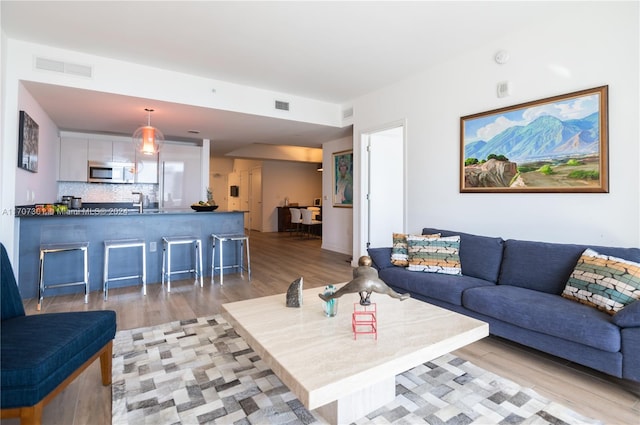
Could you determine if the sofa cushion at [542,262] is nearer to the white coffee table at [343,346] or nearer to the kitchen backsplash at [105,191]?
the white coffee table at [343,346]

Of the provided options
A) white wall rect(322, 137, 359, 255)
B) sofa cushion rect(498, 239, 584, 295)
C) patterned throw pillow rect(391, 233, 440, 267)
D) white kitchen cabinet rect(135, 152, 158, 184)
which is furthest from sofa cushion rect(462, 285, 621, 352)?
white kitchen cabinet rect(135, 152, 158, 184)

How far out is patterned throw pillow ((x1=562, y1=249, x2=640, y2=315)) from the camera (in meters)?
1.98

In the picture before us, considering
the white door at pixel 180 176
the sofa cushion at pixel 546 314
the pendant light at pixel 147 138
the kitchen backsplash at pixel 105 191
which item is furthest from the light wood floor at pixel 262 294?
the kitchen backsplash at pixel 105 191

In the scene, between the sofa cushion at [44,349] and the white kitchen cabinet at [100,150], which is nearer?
the sofa cushion at [44,349]

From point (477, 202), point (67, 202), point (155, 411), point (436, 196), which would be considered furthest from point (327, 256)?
point (155, 411)

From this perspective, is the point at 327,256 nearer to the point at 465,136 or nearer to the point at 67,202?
the point at 465,136

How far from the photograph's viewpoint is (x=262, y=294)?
12.6 feet

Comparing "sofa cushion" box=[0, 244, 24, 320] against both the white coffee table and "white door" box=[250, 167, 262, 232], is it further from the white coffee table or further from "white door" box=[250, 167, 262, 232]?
"white door" box=[250, 167, 262, 232]

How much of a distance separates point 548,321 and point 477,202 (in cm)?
169

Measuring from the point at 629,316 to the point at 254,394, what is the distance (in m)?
2.16

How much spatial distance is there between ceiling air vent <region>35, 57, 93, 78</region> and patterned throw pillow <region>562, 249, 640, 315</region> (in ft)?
16.6

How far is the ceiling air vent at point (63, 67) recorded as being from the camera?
3.42 metres

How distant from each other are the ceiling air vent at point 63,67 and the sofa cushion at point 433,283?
3.99 metres

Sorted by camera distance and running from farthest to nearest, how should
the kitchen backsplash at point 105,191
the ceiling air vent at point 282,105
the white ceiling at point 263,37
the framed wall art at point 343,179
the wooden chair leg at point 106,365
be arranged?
the framed wall art at point 343,179
the kitchen backsplash at point 105,191
the ceiling air vent at point 282,105
the white ceiling at point 263,37
the wooden chair leg at point 106,365
